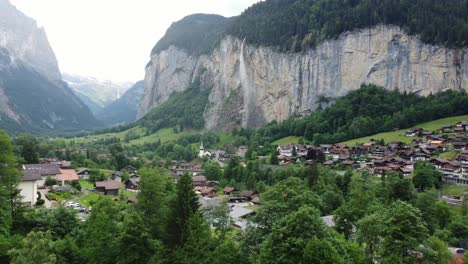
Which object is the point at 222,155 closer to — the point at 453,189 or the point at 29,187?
the point at 453,189

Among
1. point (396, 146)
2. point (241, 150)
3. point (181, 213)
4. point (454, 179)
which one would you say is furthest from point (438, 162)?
point (241, 150)

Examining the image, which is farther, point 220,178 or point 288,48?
point 288,48

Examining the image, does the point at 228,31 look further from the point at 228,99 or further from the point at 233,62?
the point at 228,99

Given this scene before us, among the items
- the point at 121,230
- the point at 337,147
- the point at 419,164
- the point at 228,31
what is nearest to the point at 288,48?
the point at 228,31

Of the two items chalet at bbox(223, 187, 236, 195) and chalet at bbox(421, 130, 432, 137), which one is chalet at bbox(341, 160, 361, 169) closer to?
chalet at bbox(223, 187, 236, 195)

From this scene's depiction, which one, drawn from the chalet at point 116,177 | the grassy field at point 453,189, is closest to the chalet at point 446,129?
the grassy field at point 453,189

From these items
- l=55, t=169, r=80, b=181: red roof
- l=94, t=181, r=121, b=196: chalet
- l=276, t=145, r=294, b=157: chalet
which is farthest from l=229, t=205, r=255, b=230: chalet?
l=276, t=145, r=294, b=157: chalet
